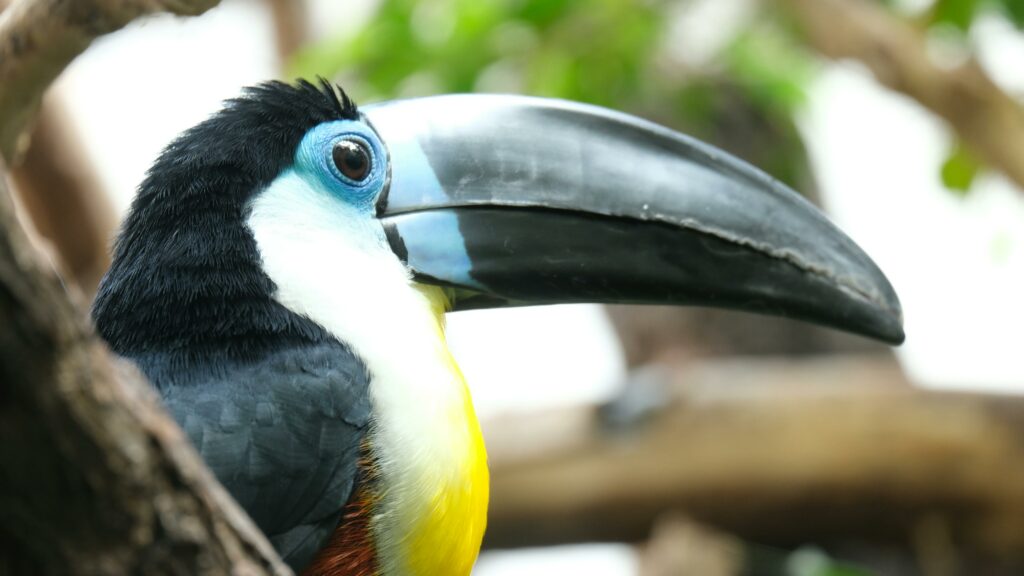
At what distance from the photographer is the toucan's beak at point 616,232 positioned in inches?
92.8

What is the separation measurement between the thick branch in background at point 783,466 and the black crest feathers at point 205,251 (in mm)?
3188

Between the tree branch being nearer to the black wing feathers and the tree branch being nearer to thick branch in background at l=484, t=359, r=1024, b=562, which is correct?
the black wing feathers

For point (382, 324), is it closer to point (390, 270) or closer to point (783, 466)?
point (390, 270)

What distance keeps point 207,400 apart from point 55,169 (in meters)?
3.41

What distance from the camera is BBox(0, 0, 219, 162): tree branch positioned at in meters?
2.21

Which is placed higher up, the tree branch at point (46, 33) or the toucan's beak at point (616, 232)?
the tree branch at point (46, 33)

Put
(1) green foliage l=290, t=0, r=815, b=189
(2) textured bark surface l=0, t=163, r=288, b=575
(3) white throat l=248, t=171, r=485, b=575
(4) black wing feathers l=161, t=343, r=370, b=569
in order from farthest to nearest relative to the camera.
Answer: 1. (1) green foliage l=290, t=0, r=815, b=189
2. (3) white throat l=248, t=171, r=485, b=575
3. (4) black wing feathers l=161, t=343, r=370, b=569
4. (2) textured bark surface l=0, t=163, r=288, b=575

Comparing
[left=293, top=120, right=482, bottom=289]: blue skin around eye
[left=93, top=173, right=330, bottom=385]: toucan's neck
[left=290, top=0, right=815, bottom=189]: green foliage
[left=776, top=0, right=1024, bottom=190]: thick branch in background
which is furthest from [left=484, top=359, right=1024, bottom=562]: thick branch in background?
[left=93, top=173, right=330, bottom=385]: toucan's neck

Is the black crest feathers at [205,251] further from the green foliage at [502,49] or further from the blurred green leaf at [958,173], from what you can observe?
the blurred green leaf at [958,173]

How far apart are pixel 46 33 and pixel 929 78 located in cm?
316

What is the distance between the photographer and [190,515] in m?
1.22

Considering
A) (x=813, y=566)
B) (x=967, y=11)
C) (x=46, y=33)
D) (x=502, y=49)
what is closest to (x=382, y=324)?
(x=46, y=33)

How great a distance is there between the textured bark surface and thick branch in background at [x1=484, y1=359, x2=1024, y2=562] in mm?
4087

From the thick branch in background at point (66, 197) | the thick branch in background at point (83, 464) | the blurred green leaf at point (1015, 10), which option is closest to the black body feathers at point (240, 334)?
the thick branch in background at point (83, 464)
